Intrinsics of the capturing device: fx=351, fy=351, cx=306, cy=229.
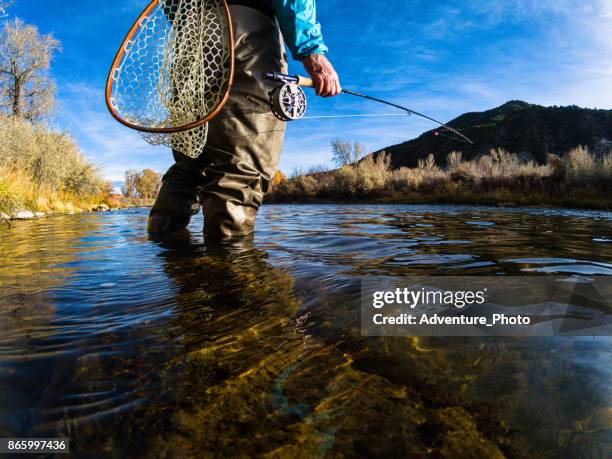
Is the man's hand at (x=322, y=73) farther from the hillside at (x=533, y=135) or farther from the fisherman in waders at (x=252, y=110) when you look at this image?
the hillside at (x=533, y=135)

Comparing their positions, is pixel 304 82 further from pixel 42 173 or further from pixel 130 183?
pixel 130 183

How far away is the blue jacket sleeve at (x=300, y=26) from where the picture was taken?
106 inches

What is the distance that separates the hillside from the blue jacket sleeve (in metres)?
52.0

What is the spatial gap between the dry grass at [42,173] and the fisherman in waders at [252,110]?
9.87 metres

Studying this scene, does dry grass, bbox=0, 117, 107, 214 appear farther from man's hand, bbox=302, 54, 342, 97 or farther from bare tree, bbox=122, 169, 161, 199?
bare tree, bbox=122, 169, 161, 199

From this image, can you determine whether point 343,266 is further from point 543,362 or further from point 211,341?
point 543,362

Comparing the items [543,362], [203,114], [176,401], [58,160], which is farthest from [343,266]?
[58,160]

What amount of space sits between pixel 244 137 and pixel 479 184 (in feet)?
53.6

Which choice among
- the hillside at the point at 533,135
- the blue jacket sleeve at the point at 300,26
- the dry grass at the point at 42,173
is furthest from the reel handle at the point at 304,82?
the hillside at the point at 533,135

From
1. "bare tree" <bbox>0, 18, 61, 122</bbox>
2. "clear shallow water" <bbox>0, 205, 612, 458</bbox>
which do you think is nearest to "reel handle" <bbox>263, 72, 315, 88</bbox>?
"clear shallow water" <bbox>0, 205, 612, 458</bbox>

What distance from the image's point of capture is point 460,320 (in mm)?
1206

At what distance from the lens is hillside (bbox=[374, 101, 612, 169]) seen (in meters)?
49.3

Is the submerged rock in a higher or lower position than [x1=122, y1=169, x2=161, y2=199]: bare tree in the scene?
lower

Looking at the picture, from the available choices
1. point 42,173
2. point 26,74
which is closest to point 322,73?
point 42,173
